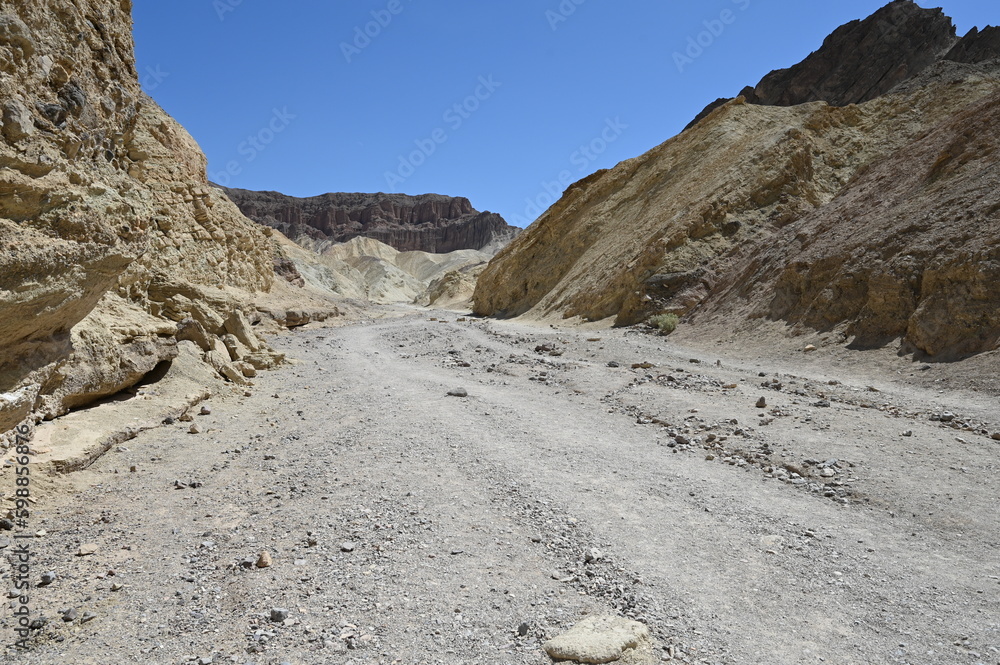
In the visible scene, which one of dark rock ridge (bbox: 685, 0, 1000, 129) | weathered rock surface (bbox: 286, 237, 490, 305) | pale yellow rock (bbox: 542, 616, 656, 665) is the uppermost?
dark rock ridge (bbox: 685, 0, 1000, 129)

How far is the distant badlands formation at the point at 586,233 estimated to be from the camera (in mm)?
5078

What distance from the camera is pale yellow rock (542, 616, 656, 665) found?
3010 mm

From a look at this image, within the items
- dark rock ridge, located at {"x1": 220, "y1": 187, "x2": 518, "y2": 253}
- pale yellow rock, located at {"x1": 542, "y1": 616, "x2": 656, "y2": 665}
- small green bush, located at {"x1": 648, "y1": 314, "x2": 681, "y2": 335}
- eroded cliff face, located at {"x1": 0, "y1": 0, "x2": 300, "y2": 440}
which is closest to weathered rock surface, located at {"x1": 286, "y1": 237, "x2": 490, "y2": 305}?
dark rock ridge, located at {"x1": 220, "y1": 187, "x2": 518, "y2": 253}

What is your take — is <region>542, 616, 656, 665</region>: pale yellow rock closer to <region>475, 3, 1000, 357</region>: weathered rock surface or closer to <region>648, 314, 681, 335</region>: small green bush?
<region>475, 3, 1000, 357</region>: weathered rock surface

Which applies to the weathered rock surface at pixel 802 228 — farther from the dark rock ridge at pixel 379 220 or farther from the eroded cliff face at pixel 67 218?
the dark rock ridge at pixel 379 220

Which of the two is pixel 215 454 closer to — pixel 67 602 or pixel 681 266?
pixel 67 602

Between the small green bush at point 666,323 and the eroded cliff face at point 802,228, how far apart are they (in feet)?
2.32

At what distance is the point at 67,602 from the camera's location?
3520 mm

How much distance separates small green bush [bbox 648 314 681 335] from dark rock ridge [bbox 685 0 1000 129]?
31790mm

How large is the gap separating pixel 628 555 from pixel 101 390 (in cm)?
679

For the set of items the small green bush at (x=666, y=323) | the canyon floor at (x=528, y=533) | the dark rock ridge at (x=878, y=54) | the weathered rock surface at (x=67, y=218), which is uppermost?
the dark rock ridge at (x=878, y=54)

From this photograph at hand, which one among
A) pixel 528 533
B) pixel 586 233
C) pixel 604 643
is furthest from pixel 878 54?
pixel 604 643

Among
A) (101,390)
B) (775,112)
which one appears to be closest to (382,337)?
(101,390)

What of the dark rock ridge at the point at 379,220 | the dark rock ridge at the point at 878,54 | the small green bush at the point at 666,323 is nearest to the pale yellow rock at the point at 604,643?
the small green bush at the point at 666,323
